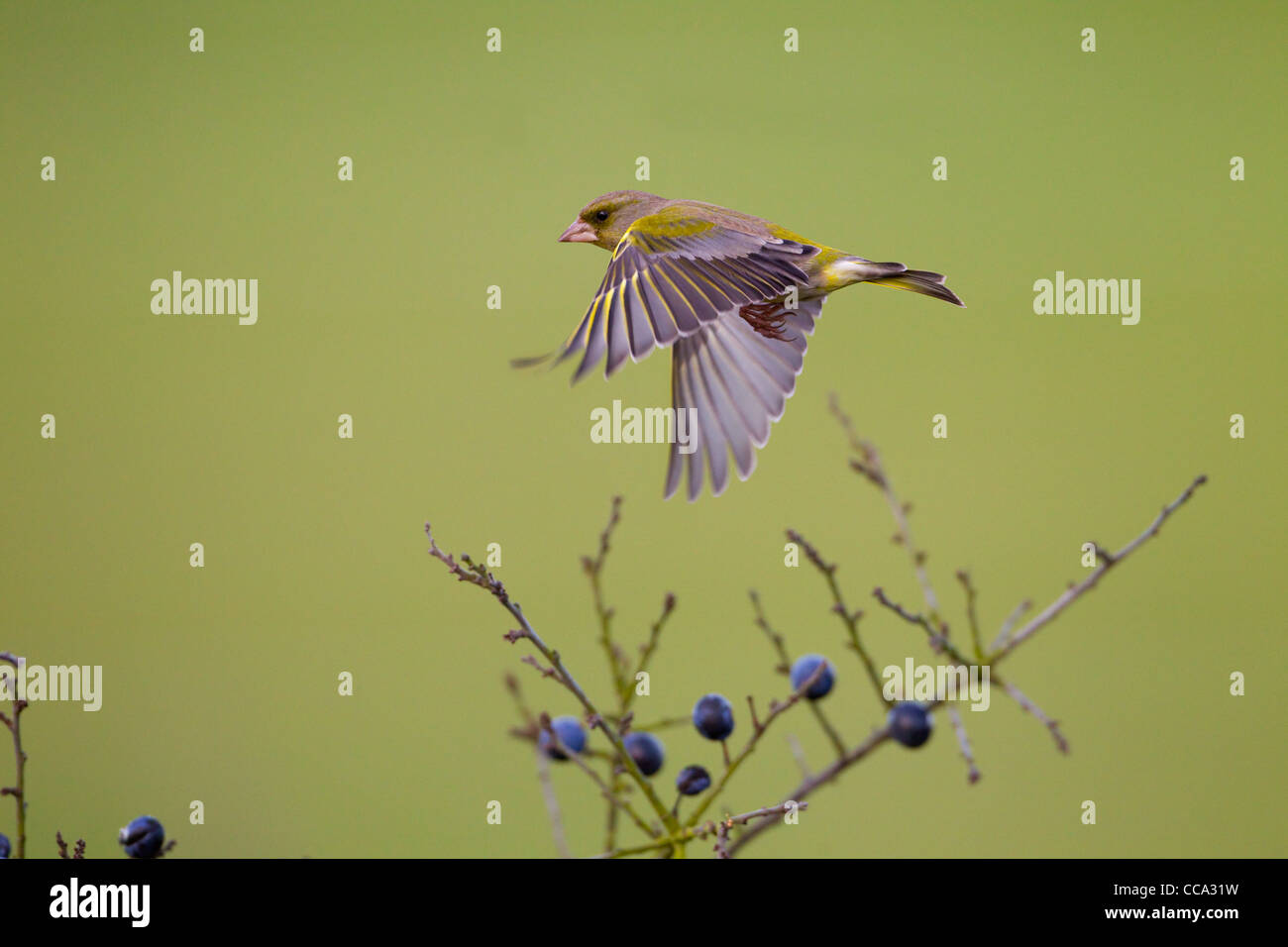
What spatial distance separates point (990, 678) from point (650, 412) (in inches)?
49.8

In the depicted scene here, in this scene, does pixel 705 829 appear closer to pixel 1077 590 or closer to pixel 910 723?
pixel 910 723

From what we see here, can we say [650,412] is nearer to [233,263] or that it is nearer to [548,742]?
[548,742]

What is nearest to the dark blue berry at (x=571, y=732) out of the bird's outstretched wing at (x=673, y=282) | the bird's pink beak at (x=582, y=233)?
the bird's outstretched wing at (x=673, y=282)

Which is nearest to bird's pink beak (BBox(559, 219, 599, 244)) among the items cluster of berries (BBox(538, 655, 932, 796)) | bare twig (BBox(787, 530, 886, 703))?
cluster of berries (BBox(538, 655, 932, 796))

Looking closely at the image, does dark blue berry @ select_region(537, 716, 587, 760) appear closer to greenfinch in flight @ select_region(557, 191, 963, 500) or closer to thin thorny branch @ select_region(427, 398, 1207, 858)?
thin thorny branch @ select_region(427, 398, 1207, 858)

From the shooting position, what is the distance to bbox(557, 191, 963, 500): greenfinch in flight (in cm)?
123

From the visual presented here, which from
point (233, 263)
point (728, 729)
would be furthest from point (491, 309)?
point (728, 729)

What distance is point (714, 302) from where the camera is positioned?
1.27 m

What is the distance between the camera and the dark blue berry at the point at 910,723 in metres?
0.73

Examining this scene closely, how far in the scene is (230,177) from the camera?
3.15 meters

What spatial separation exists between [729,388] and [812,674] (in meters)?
0.75

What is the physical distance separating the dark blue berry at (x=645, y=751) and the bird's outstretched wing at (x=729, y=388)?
584 mm

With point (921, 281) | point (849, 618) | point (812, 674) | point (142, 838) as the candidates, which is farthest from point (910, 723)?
point (921, 281)

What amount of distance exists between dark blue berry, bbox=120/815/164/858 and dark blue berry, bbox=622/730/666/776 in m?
0.42
